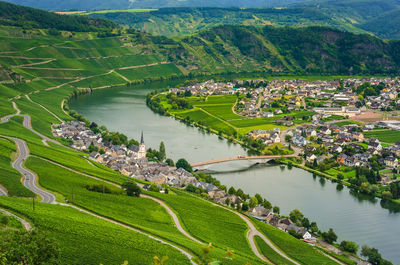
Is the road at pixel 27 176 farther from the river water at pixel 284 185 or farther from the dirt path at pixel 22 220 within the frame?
the river water at pixel 284 185

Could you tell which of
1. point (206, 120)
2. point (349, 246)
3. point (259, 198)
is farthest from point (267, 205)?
point (206, 120)

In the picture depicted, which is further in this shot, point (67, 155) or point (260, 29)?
point (260, 29)

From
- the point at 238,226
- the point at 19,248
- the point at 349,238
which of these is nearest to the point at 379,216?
the point at 349,238

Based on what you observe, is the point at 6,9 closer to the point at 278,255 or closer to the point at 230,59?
the point at 230,59

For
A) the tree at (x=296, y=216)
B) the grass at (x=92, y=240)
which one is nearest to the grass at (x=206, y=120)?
the tree at (x=296, y=216)

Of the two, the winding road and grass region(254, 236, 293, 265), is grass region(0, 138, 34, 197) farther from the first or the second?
grass region(254, 236, 293, 265)

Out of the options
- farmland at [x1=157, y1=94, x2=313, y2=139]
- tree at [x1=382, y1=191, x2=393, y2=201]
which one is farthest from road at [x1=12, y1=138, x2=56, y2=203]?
farmland at [x1=157, y1=94, x2=313, y2=139]
